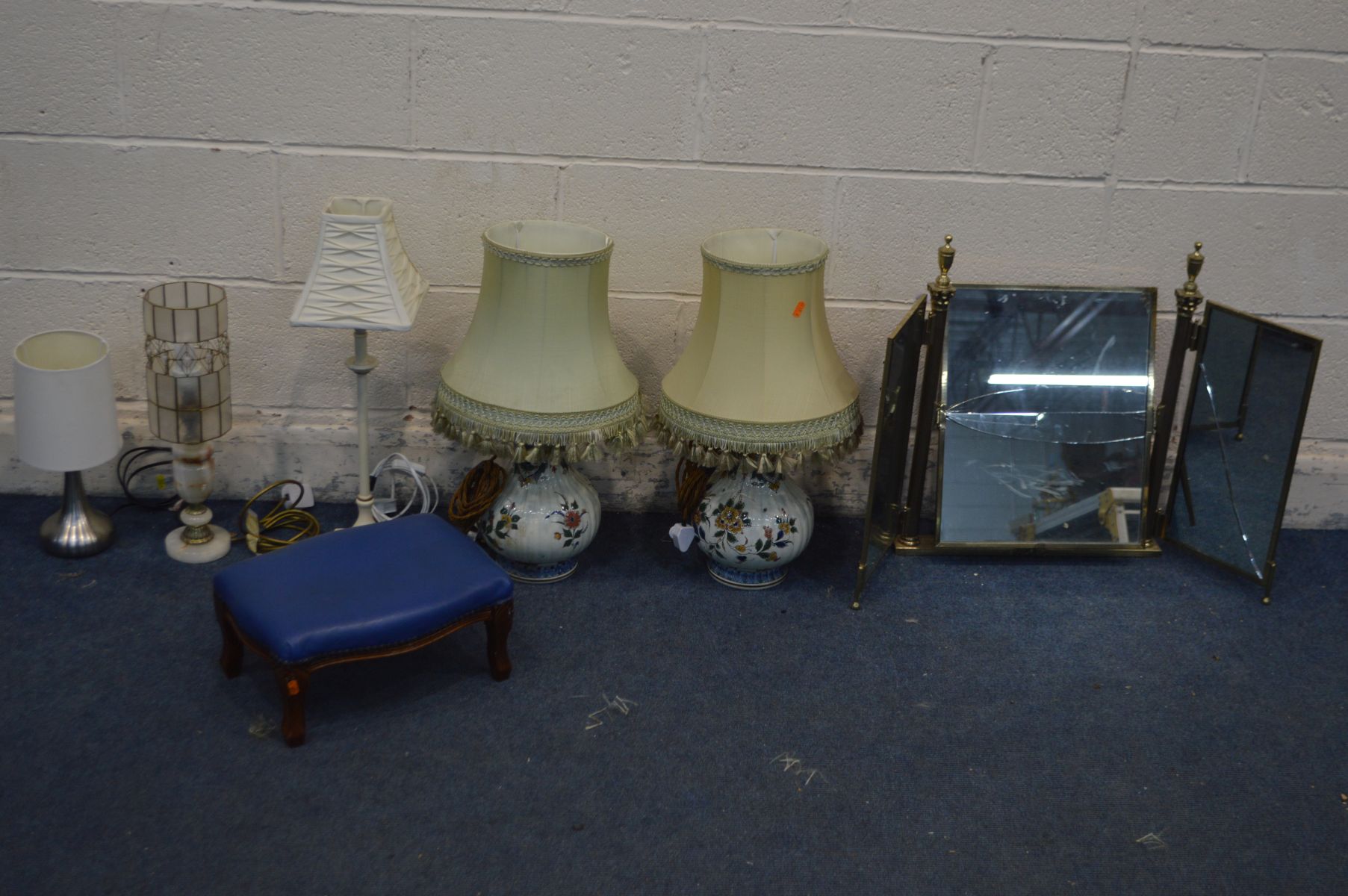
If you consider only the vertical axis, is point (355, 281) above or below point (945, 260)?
below

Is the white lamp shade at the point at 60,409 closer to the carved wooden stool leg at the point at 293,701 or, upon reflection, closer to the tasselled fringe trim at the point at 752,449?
the carved wooden stool leg at the point at 293,701

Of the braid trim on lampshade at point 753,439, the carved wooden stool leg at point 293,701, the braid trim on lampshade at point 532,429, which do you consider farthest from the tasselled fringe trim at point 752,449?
the carved wooden stool leg at point 293,701

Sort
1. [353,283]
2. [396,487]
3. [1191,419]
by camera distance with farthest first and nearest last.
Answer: [396,487] → [1191,419] → [353,283]

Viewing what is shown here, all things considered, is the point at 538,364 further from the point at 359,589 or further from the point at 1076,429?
the point at 1076,429

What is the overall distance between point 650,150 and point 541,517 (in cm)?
83

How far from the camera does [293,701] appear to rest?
2328 millimetres

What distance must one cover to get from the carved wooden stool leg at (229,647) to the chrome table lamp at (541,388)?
58 centimetres

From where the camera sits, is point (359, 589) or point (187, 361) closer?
point (359, 589)

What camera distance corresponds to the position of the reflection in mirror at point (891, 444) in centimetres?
277

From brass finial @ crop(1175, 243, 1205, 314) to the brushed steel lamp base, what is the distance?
2463mm

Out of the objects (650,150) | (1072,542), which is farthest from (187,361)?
(1072,542)

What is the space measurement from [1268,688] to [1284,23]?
1.40m

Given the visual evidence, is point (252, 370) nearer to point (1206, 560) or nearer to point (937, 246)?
point (937, 246)

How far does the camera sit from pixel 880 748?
2.46m
